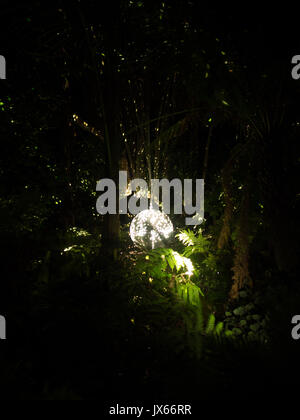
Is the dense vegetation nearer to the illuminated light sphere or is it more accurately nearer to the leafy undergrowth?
the leafy undergrowth

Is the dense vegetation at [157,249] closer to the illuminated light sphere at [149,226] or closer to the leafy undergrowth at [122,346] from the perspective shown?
the leafy undergrowth at [122,346]

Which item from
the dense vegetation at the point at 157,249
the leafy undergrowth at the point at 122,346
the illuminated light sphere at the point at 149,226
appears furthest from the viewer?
the illuminated light sphere at the point at 149,226

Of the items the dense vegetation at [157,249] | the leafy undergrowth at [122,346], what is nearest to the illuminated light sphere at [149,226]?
the dense vegetation at [157,249]

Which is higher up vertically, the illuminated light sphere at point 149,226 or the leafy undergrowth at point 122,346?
the illuminated light sphere at point 149,226

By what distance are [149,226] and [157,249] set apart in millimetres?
808

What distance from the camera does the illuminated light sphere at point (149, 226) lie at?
3979 mm

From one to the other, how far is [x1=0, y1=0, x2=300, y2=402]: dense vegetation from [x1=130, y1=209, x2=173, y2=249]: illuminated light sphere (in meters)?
0.37

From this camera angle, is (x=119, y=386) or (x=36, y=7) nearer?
(x=119, y=386)

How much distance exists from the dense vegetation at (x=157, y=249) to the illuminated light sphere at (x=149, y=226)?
370mm

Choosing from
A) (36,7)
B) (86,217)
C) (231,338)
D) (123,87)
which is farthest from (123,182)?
(231,338)

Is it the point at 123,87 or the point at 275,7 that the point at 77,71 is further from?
the point at 275,7

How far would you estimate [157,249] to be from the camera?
10.6 feet

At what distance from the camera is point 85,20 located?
373cm

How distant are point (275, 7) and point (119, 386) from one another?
372 centimetres
